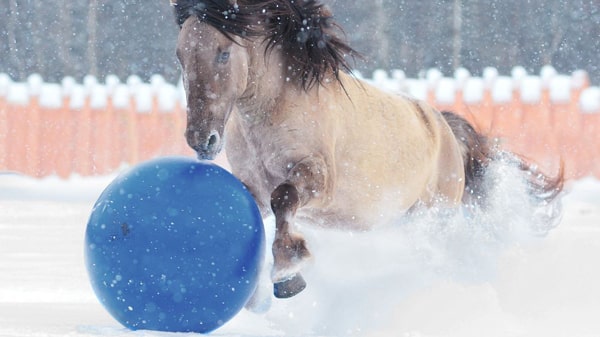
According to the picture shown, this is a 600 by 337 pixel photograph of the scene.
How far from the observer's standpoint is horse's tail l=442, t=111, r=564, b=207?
5.89 metres

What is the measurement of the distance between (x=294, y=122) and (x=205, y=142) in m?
0.62

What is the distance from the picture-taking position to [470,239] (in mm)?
5508

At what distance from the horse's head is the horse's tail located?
2562mm

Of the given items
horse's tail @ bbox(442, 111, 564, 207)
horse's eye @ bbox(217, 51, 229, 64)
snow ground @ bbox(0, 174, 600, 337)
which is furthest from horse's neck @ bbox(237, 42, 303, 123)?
horse's tail @ bbox(442, 111, 564, 207)

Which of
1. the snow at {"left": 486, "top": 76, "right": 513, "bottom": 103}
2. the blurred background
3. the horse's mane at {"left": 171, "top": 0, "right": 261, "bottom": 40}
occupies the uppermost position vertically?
the horse's mane at {"left": 171, "top": 0, "right": 261, "bottom": 40}

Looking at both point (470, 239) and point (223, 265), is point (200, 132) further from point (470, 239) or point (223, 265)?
point (470, 239)

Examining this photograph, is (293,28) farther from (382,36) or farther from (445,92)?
(382,36)

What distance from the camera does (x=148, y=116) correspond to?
439 inches

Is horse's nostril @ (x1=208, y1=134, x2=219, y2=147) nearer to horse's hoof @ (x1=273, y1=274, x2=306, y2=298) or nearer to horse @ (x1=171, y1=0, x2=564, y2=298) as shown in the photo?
horse @ (x1=171, y1=0, x2=564, y2=298)

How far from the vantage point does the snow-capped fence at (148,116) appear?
34.4 ft

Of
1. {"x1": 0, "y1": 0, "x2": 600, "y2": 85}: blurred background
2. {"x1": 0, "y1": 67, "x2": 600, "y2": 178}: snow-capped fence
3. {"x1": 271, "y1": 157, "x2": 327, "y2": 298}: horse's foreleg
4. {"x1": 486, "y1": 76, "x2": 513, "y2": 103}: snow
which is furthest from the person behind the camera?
{"x1": 0, "y1": 0, "x2": 600, "y2": 85}: blurred background

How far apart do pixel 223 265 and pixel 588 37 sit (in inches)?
827

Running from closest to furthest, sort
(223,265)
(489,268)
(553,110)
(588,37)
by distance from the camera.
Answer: (223,265)
(489,268)
(553,110)
(588,37)

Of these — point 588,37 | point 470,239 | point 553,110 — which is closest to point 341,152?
point 470,239
